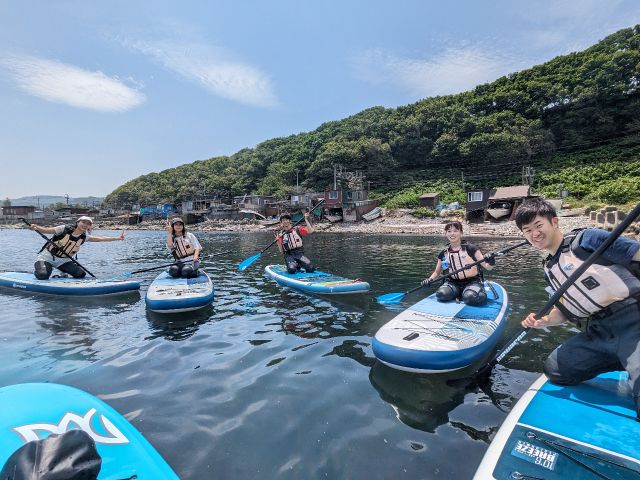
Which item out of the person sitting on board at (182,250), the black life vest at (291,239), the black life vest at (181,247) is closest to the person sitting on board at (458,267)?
the black life vest at (291,239)

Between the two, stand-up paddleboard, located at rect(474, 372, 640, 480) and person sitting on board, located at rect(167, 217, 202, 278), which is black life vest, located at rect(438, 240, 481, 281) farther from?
person sitting on board, located at rect(167, 217, 202, 278)

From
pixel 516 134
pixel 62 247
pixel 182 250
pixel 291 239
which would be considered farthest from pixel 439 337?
pixel 516 134

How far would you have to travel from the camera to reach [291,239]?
11.3 m

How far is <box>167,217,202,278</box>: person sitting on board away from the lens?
9625 millimetres

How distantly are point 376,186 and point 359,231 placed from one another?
2247 cm

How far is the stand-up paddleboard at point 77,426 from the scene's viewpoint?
2.49m

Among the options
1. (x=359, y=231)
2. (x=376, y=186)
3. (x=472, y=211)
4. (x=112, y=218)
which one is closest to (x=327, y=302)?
(x=359, y=231)

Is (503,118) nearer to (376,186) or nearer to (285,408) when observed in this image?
(376,186)

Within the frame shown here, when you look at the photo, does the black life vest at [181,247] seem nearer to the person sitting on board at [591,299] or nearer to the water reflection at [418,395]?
the water reflection at [418,395]

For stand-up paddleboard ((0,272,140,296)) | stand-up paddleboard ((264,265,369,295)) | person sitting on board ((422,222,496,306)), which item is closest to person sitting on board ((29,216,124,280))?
stand-up paddleboard ((0,272,140,296))

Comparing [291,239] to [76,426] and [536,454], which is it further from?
[536,454]

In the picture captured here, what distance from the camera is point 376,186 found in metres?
60.3

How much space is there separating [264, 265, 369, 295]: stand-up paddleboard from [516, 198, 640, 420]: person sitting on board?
5.51m

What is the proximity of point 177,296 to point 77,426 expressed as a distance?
16.7 feet
